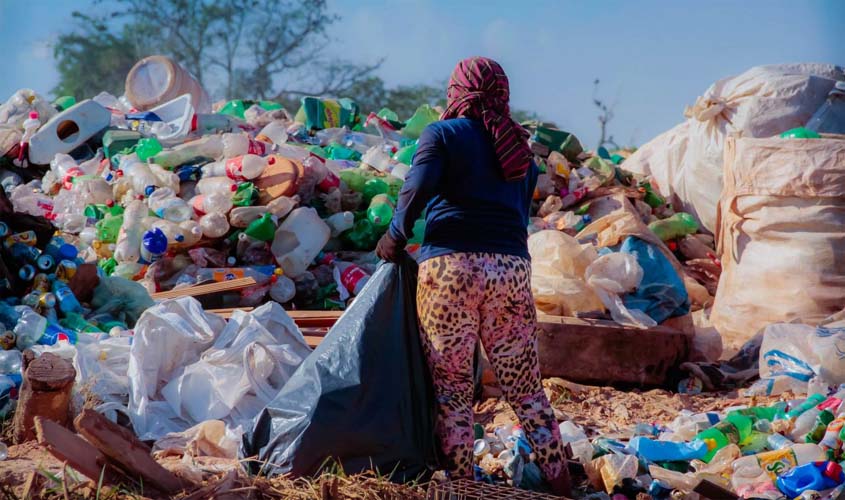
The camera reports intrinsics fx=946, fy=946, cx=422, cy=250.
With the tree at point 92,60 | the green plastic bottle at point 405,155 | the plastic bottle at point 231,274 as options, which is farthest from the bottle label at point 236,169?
the tree at point 92,60

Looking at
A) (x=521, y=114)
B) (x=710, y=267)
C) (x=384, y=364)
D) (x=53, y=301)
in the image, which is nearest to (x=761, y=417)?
(x=384, y=364)

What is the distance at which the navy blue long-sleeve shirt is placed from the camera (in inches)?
124

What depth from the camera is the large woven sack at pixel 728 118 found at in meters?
7.25

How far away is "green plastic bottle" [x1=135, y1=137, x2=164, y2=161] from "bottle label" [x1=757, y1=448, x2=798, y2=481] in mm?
4983

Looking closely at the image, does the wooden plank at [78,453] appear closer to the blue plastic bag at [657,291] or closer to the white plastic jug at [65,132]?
the blue plastic bag at [657,291]

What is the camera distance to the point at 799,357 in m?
4.98

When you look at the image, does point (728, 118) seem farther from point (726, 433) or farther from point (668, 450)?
point (668, 450)

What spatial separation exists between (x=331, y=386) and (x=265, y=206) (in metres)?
3.11

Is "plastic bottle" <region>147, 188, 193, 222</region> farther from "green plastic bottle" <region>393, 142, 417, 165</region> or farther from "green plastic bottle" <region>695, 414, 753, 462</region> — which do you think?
"green plastic bottle" <region>695, 414, 753, 462</region>

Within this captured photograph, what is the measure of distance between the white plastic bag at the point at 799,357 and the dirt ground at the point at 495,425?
0.48 feet

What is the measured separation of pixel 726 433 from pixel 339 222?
3.22 metres

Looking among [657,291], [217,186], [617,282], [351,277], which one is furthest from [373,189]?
[657,291]

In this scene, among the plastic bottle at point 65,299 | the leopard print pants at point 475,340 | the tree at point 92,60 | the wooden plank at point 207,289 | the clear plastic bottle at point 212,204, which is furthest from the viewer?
the tree at point 92,60

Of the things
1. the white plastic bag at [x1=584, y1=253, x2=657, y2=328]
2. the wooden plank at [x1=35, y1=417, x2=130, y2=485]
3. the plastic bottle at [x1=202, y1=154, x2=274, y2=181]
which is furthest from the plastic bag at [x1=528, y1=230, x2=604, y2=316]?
the wooden plank at [x1=35, y1=417, x2=130, y2=485]
